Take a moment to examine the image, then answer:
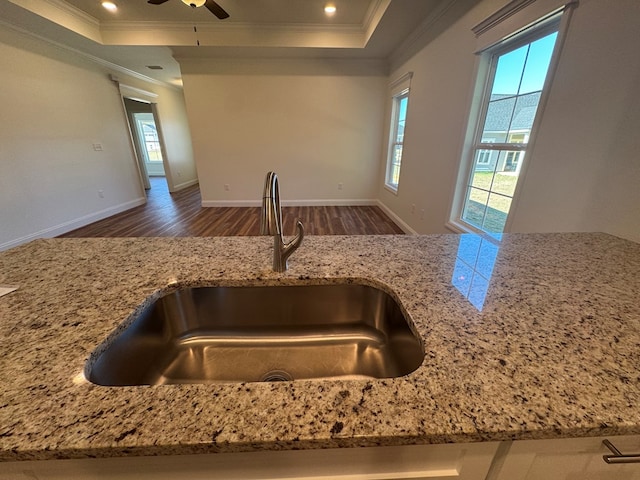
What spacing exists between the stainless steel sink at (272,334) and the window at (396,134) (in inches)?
135

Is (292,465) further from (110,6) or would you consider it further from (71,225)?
(71,225)

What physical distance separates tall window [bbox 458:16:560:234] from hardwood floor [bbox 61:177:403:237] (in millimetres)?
1428

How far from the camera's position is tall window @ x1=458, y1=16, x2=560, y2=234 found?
163cm

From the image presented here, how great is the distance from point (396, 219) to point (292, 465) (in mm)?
3762

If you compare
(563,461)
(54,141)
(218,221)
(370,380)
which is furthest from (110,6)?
(563,461)

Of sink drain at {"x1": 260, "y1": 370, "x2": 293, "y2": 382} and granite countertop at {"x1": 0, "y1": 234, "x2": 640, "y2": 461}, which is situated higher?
granite countertop at {"x1": 0, "y1": 234, "x2": 640, "y2": 461}

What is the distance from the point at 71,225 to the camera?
358cm

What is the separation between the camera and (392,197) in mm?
4059

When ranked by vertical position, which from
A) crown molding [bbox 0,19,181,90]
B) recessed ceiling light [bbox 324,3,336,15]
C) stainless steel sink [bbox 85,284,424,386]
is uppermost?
recessed ceiling light [bbox 324,3,336,15]

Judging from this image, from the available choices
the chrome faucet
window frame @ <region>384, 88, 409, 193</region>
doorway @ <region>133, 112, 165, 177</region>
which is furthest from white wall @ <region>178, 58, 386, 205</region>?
doorway @ <region>133, 112, 165, 177</region>

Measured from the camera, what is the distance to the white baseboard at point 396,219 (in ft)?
11.3

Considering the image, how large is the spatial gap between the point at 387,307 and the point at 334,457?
0.40 meters

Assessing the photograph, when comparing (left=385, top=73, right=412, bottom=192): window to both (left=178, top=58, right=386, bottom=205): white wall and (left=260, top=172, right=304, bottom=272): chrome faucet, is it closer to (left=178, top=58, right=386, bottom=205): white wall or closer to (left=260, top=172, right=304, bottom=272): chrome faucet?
(left=178, top=58, right=386, bottom=205): white wall

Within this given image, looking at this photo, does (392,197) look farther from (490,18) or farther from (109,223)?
→ (109,223)
